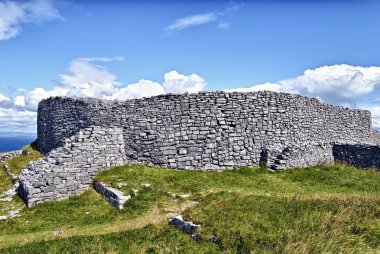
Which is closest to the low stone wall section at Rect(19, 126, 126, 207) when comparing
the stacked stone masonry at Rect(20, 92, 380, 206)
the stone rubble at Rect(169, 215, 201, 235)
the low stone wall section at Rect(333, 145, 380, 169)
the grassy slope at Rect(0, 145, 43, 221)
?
the stacked stone masonry at Rect(20, 92, 380, 206)

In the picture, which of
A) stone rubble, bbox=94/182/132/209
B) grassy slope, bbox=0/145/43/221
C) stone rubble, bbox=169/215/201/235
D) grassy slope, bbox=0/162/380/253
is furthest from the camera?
grassy slope, bbox=0/145/43/221

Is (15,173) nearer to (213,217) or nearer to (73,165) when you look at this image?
(73,165)

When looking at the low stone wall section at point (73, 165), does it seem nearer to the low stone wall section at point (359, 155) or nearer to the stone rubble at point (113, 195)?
the stone rubble at point (113, 195)

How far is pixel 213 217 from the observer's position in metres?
12.4

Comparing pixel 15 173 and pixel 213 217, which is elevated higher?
pixel 213 217

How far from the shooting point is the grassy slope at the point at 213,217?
1039cm

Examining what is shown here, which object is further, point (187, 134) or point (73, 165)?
point (187, 134)

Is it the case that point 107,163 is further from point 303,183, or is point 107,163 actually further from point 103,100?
point 303,183

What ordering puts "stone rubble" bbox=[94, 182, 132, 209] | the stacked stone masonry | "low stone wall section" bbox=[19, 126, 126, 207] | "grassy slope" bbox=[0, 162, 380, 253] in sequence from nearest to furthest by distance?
"grassy slope" bbox=[0, 162, 380, 253] → "stone rubble" bbox=[94, 182, 132, 209] → "low stone wall section" bbox=[19, 126, 126, 207] → the stacked stone masonry

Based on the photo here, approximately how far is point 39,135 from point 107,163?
52.1 feet

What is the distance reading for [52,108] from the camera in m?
29.4

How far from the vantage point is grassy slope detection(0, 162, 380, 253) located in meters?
10.4

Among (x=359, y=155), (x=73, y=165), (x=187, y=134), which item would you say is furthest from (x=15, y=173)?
(x=359, y=155)

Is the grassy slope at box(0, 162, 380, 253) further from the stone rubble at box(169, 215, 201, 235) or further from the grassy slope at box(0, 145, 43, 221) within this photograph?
the grassy slope at box(0, 145, 43, 221)
